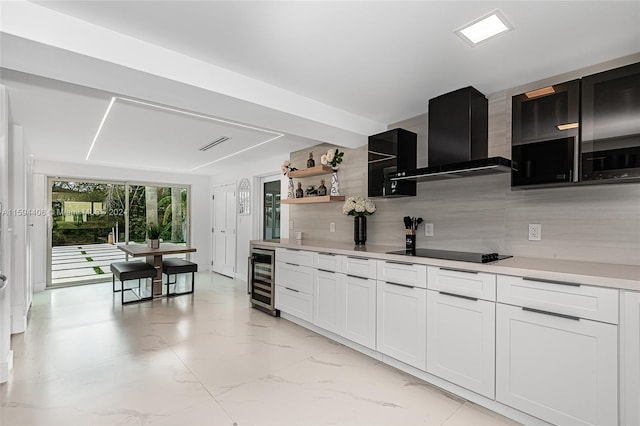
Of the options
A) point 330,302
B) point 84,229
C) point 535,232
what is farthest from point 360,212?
point 84,229

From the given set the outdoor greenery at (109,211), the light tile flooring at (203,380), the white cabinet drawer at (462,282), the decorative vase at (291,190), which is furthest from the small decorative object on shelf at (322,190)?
the outdoor greenery at (109,211)

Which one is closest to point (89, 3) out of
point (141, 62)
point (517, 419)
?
point (141, 62)

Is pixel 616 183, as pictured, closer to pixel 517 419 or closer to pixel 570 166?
pixel 570 166

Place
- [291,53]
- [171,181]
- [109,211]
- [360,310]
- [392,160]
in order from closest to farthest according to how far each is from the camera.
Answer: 1. [291,53]
2. [360,310]
3. [392,160]
4. [109,211]
5. [171,181]

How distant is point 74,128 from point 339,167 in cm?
320

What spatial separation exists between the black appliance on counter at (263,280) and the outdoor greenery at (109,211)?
9.32 feet

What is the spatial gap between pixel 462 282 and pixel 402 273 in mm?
494

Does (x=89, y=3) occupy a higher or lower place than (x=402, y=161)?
higher

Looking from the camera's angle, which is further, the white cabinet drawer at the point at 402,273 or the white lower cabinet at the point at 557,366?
the white cabinet drawer at the point at 402,273

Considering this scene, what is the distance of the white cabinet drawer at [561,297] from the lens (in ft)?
5.30

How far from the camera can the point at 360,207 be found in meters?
3.42

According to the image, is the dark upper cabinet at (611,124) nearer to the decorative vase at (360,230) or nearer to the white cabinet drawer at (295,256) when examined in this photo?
the decorative vase at (360,230)

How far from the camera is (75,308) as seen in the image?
431 centimetres

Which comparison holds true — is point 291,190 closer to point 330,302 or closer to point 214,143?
point 214,143
